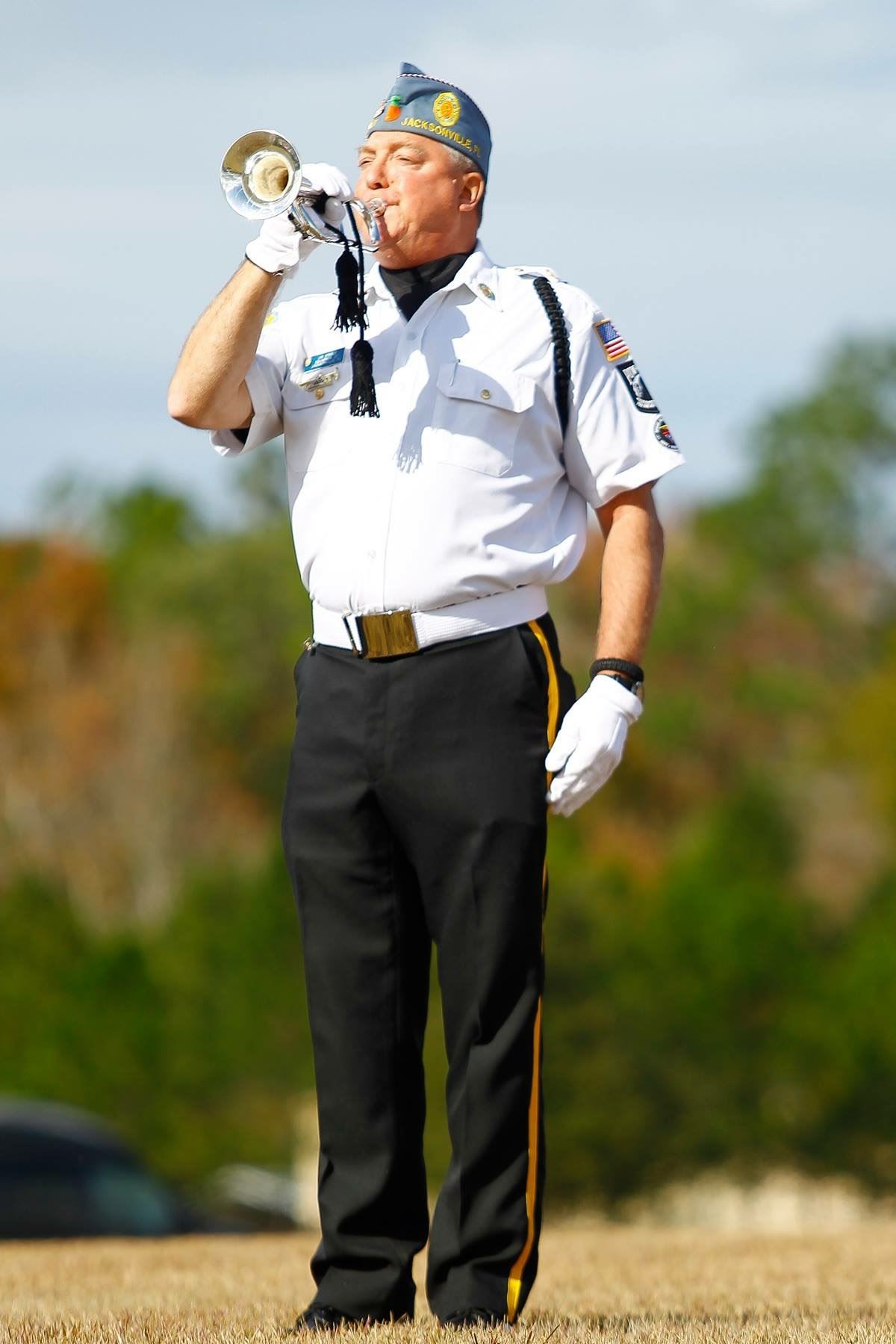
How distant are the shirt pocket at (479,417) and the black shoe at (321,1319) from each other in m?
1.55

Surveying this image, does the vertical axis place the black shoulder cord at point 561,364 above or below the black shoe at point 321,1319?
above

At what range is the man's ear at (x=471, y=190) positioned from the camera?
14.3 ft

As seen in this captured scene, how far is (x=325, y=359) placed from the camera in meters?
4.31

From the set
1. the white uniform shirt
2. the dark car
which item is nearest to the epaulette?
the white uniform shirt

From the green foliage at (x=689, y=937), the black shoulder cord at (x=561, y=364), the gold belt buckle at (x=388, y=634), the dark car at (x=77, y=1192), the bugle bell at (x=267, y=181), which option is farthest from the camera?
the green foliage at (x=689, y=937)

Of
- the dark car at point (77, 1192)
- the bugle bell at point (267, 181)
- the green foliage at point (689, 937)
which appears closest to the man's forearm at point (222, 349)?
the bugle bell at point (267, 181)

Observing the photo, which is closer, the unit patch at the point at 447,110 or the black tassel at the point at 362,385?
the black tassel at the point at 362,385

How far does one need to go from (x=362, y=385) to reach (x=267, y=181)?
1.35 ft

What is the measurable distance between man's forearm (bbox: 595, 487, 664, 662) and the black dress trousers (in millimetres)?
123

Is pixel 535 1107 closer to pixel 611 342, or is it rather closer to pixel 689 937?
pixel 611 342

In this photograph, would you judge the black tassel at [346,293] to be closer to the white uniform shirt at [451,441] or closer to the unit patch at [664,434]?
the white uniform shirt at [451,441]

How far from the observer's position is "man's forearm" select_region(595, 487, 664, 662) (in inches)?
167

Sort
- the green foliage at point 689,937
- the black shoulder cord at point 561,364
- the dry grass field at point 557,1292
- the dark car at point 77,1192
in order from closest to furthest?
1. the dry grass field at point 557,1292
2. the black shoulder cord at point 561,364
3. the dark car at point 77,1192
4. the green foliage at point 689,937

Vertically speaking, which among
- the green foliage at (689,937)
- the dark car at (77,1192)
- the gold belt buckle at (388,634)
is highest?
the gold belt buckle at (388,634)
